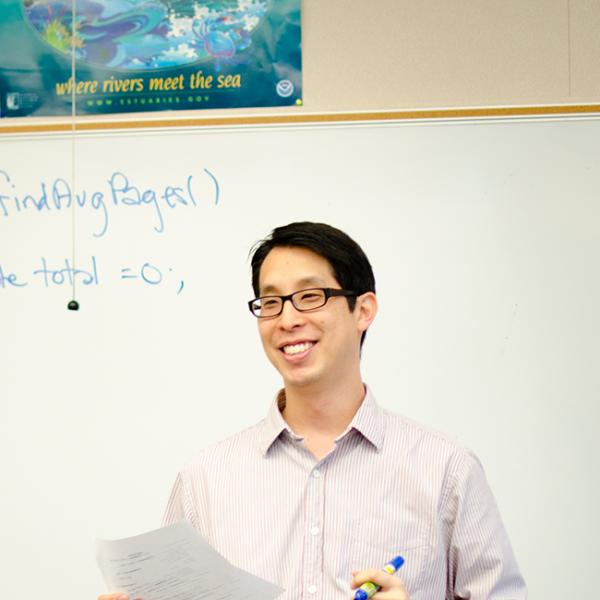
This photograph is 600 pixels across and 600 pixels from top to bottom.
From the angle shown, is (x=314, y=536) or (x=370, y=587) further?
(x=314, y=536)

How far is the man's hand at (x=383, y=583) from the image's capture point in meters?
1.17

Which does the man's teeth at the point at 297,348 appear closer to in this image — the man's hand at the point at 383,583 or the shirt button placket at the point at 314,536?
the shirt button placket at the point at 314,536

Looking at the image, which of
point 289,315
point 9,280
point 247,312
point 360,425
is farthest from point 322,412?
point 9,280

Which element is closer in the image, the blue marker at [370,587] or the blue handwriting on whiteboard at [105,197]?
the blue marker at [370,587]

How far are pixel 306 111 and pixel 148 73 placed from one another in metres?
0.45

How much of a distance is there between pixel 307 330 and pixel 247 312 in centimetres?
84

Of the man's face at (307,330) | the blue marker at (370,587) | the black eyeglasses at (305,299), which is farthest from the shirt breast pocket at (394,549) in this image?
the black eyeglasses at (305,299)

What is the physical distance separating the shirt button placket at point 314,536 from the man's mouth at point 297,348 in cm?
20

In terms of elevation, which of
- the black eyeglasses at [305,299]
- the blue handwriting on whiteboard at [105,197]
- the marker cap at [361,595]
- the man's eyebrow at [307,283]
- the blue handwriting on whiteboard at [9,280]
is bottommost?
the marker cap at [361,595]

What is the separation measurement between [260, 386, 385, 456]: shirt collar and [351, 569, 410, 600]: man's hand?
268 mm

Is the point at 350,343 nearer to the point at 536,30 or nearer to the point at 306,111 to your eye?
the point at 306,111

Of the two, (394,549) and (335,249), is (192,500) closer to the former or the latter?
(394,549)

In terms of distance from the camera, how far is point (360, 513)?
1369mm

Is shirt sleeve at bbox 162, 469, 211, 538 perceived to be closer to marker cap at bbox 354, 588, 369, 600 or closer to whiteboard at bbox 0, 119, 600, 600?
marker cap at bbox 354, 588, 369, 600
